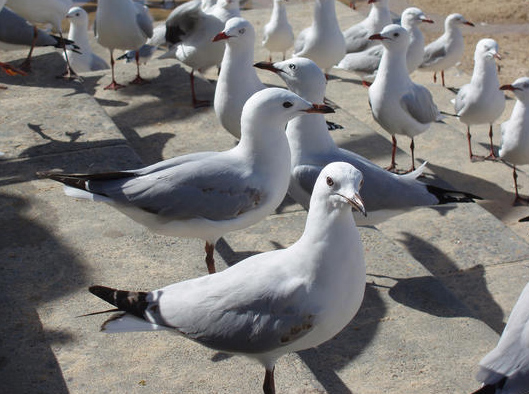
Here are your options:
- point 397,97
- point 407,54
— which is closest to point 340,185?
point 397,97

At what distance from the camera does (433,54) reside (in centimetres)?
839

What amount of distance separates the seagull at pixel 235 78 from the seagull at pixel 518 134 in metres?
2.10

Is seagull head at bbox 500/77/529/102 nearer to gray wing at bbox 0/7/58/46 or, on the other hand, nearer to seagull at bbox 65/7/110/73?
gray wing at bbox 0/7/58/46

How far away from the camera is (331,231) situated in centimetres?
297

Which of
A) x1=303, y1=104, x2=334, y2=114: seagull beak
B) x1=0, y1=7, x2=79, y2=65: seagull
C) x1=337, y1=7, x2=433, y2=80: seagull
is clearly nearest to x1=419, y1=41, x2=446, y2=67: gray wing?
x1=337, y1=7, x2=433, y2=80: seagull

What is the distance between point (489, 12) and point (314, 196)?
9.01 meters

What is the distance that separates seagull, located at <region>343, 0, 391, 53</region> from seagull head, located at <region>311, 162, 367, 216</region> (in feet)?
18.4

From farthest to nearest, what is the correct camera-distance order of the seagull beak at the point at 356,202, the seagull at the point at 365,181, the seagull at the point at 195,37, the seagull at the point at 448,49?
the seagull at the point at 448,49
the seagull at the point at 195,37
the seagull at the point at 365,181
the seagull beak at the point at 356,202

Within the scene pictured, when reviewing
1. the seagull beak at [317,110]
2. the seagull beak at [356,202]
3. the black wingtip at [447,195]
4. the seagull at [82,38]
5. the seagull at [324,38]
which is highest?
the seagull beak at [356,202]

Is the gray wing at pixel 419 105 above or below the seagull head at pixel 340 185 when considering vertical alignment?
below

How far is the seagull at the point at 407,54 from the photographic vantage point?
7.77 metres

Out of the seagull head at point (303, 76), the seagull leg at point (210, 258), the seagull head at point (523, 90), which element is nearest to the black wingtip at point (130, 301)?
the seagull leg at point (210, 258)

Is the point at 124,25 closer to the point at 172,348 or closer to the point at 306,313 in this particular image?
the point at 172,348

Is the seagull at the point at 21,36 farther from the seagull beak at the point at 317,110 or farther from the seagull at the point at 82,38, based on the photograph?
the seagull beak at the point at 317,110
